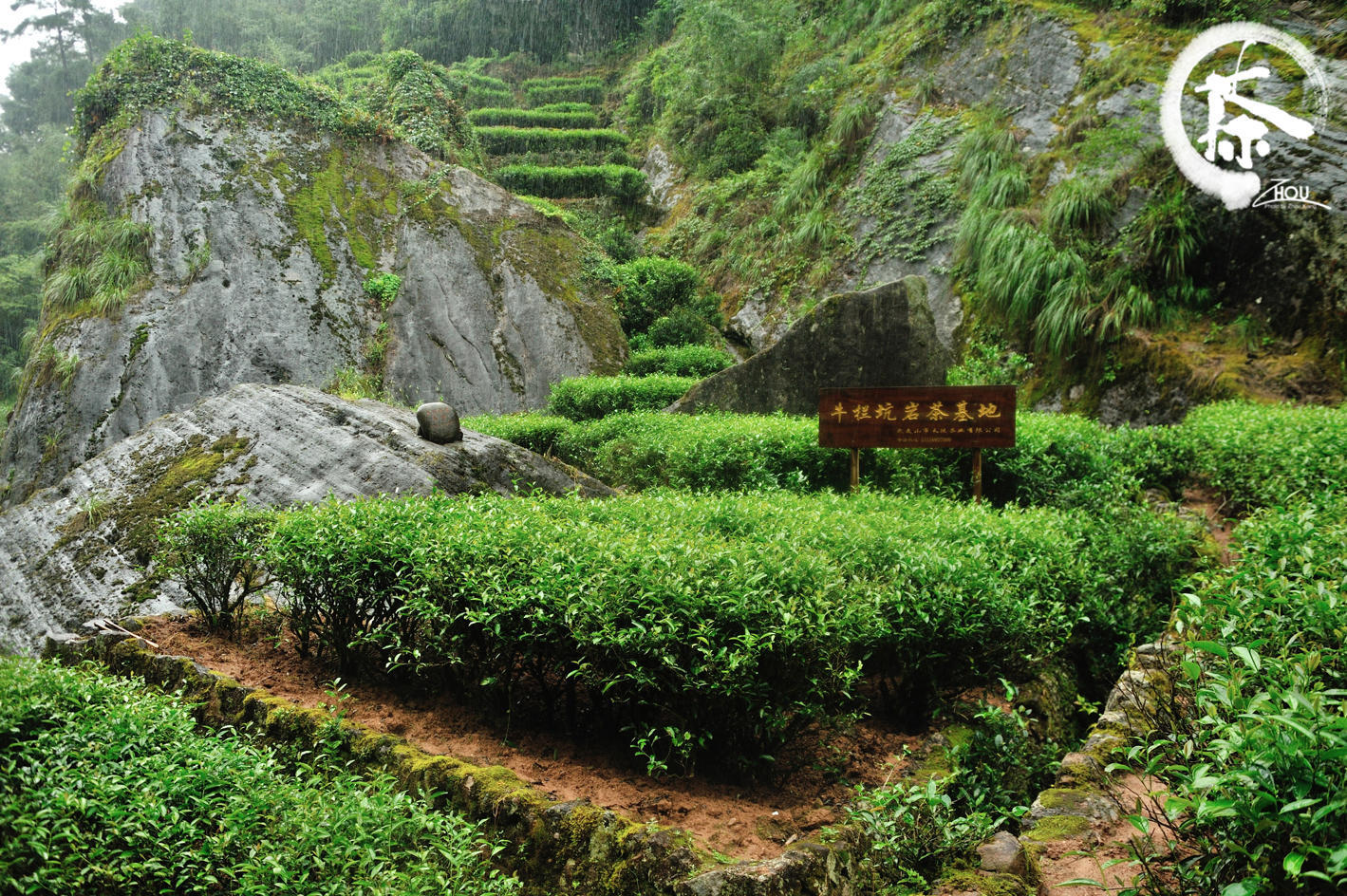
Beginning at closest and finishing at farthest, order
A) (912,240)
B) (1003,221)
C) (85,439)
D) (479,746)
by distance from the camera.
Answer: (479,746) → (85,439) → (1003,221) → (912,240)

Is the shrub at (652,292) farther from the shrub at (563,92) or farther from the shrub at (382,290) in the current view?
the shrub at (563,92)

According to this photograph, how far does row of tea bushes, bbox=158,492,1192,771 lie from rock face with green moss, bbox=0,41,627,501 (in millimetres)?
8402

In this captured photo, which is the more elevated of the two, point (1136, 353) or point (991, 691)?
point (1136, 353)

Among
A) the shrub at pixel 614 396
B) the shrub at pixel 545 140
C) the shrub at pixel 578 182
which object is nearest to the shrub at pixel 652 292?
the shrub at pixel 614 396

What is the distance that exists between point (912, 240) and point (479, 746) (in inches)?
490

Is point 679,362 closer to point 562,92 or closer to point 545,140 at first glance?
point 545,140

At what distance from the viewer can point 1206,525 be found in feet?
19.8

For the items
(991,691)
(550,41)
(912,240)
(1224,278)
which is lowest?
(991,691)

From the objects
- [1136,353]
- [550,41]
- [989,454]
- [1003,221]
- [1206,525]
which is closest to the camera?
[1206,525]

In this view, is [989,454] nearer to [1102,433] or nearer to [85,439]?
[1102,433]

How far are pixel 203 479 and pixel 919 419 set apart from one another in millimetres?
5894

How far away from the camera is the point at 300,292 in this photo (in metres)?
12.7

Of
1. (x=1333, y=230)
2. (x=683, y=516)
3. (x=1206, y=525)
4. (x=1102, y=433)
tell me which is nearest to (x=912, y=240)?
(x=1333, y=230)

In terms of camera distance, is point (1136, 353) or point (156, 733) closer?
point (156, 733)
